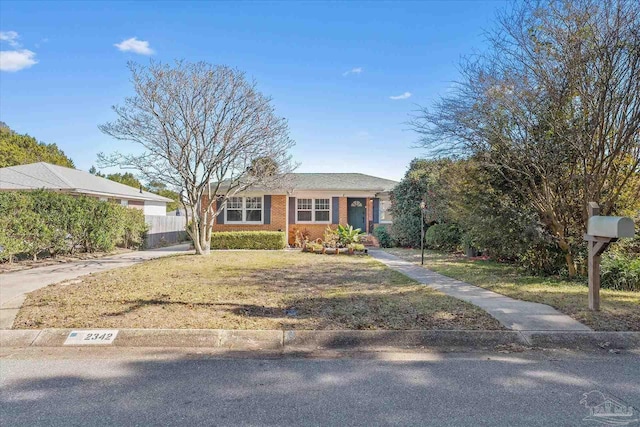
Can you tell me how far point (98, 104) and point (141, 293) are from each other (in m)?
10.1

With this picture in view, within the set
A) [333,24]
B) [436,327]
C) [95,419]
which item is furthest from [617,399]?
[333,24]

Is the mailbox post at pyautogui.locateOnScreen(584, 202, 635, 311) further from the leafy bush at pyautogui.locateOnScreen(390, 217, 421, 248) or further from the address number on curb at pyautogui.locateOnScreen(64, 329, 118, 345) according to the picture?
the leafy bush at pyautogui.locateOnScreen(390, 217, 421, 248)

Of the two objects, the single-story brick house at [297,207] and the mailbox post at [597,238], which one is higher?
the single-story brick house at [297,207]

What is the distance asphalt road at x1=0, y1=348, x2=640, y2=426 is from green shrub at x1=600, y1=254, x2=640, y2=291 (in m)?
4.32

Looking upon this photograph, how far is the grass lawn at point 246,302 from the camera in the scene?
5165 mm

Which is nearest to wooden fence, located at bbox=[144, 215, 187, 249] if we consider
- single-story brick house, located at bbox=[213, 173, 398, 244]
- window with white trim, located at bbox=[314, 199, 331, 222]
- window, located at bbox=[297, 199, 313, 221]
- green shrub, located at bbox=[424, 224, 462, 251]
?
single-story brick house, located at bbox=[213, 173, 398, 244]

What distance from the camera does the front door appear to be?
21.3m

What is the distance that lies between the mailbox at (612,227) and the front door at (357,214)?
15.7 metres

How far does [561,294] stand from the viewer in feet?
23.1

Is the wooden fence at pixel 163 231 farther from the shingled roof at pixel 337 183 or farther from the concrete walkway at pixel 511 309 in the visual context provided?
the concrete walkway at pixel 511 309

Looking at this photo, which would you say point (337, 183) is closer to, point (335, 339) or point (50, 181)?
point (50, 181)

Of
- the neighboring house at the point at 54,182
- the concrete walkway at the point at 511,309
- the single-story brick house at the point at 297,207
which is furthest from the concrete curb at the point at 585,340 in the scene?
the neighboring house at the point at 54,182

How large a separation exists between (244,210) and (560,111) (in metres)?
15.3

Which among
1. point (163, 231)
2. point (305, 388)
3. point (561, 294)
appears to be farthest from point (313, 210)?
point (305, 388)
